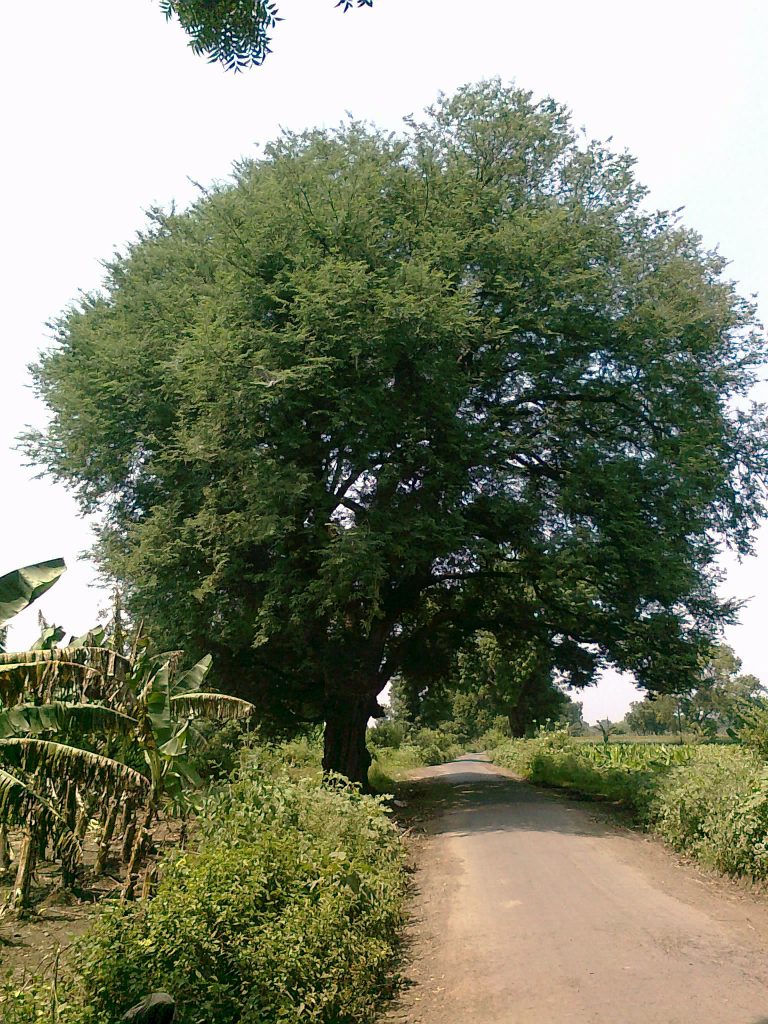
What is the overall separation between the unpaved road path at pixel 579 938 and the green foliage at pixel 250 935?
2.42ft

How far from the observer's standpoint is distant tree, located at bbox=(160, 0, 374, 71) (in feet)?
14.9

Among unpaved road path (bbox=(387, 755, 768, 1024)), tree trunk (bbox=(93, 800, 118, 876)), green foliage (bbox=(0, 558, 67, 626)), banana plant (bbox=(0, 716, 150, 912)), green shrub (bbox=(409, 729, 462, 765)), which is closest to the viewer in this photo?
unpaved road path (bbox=(387, 755, 768, 1024))

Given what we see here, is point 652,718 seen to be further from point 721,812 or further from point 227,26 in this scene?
point 227,26

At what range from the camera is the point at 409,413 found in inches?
731

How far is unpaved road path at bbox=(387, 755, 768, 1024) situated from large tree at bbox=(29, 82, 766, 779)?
6724 millimetres

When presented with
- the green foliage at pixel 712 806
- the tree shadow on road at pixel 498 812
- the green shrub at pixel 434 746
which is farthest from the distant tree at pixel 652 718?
the green foliage at pixel 712 806

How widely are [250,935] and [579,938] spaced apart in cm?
390

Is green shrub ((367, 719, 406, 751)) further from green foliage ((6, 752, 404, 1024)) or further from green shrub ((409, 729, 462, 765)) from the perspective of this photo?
green foliage ((6, 752, 404, 1024))

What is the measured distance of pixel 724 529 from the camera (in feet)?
72.1

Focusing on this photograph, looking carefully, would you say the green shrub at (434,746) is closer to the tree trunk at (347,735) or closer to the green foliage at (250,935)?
the tree trunk at (347,735)

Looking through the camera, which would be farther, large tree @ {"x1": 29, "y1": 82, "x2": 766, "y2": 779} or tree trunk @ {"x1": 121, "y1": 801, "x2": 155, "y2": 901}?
large tree @ {"x1": 29, "y1": 82, "x2": 766, "y2": 779}

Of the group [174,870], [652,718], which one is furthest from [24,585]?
[652,718]

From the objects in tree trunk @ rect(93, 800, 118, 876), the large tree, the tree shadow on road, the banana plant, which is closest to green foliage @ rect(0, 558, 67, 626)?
the banana plant

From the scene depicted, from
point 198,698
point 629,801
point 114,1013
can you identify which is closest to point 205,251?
point 198,698
